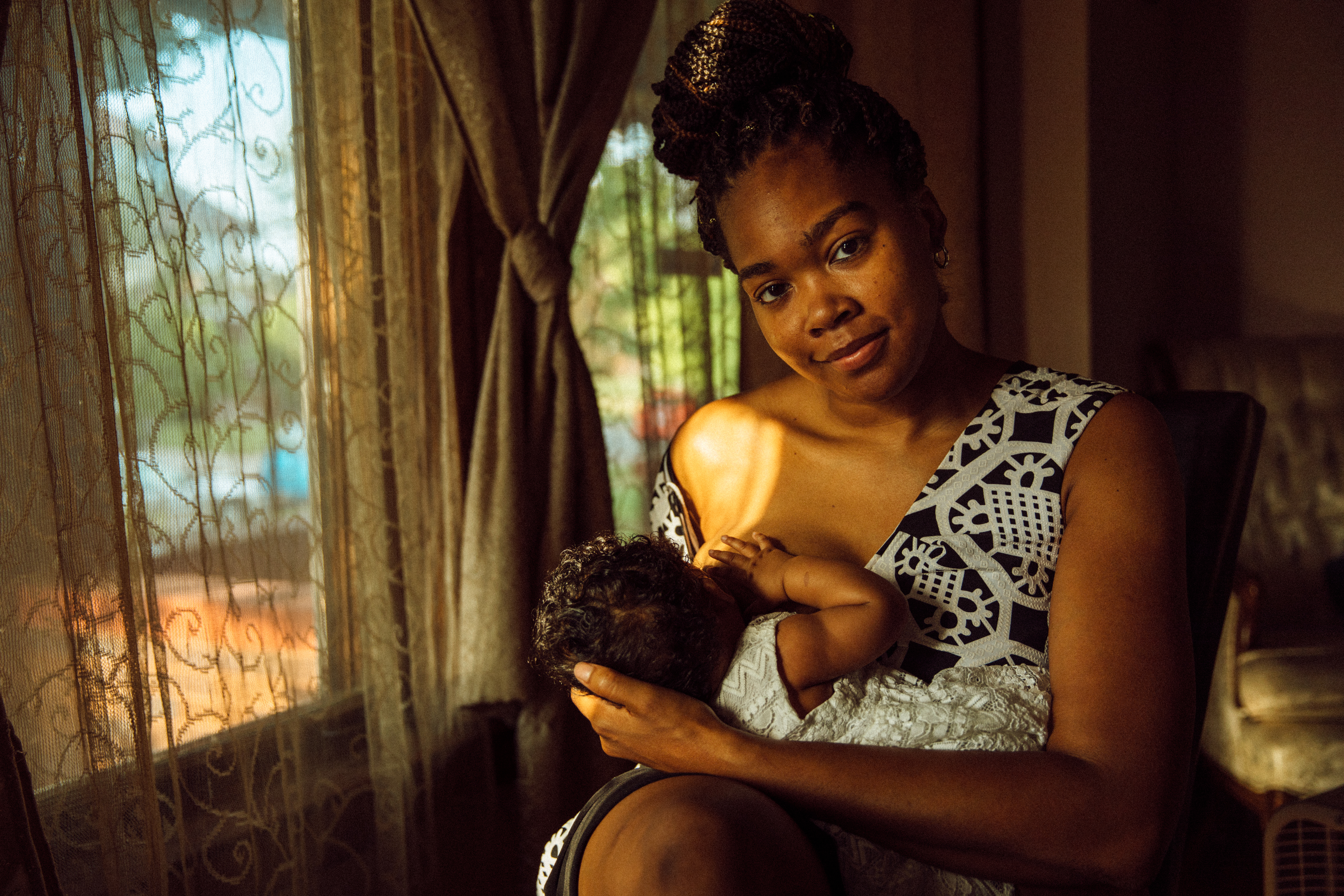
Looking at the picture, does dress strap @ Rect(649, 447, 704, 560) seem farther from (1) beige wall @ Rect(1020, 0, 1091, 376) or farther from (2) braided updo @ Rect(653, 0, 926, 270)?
(1) beige wall @ Rect(1020, 0, 1091, 376)

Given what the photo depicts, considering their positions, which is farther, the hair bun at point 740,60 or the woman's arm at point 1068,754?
the hair bun at point 740,60

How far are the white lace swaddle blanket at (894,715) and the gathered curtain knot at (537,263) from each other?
93 centimetres

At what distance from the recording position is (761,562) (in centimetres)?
132

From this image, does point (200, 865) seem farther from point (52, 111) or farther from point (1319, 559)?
point (1319, 559)

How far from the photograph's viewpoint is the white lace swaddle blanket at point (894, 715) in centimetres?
107

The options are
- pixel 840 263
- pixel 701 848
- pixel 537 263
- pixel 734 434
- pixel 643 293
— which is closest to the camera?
pixel 701 848

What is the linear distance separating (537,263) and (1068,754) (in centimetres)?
132

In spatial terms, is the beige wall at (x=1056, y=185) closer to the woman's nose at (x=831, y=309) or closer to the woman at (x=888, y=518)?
the woman at (x=888, y=518)

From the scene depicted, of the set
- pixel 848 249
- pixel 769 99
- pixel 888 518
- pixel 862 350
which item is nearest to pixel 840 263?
pixel 848 249

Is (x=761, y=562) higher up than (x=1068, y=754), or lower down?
higher up

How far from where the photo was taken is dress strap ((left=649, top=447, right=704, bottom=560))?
1.54m

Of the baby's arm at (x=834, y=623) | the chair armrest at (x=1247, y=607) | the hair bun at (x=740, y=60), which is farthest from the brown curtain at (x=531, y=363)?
the chair armrest at (x=1247, y=607)

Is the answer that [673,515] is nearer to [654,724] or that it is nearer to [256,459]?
[654,724]

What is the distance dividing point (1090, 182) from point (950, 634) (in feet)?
8.41
